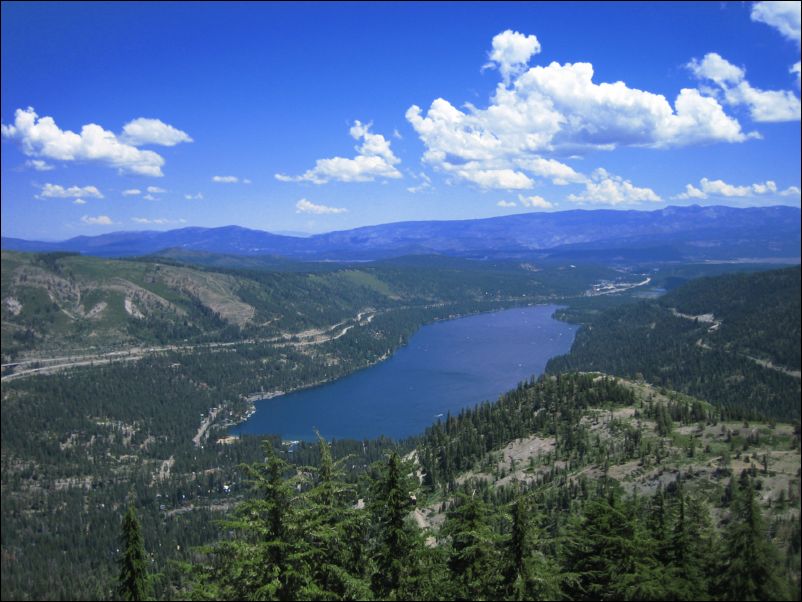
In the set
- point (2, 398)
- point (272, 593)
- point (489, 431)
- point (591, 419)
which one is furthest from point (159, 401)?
point (272, 593)

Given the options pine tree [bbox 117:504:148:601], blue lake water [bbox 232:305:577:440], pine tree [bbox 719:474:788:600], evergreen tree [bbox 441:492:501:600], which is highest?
pine tree [bbox 719:474:788:600]

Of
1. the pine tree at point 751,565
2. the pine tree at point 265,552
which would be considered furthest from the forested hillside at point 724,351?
the pine tree at point 265,552

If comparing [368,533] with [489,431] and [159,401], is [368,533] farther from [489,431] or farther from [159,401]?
[159,401]

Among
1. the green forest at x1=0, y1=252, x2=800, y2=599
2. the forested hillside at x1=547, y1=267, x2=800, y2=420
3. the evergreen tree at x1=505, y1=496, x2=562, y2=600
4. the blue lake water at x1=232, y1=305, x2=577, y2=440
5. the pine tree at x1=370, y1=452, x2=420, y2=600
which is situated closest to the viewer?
the green forest at x1=0, y1=252, x2=800, y2=599

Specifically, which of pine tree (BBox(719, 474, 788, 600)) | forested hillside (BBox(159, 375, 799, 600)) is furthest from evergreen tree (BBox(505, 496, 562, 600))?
pine tree (BBox(719, 474, 788, 600))

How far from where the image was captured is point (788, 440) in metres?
58.3

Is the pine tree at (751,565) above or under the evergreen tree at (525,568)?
above

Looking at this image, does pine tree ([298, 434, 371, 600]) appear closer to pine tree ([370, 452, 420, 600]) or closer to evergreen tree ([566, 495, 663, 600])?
pine tree ([370, 452, 420, 600])

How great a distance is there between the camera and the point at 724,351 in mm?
142250

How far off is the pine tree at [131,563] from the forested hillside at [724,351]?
263 ft

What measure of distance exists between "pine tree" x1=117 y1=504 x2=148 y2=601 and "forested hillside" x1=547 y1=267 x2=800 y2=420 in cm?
8016

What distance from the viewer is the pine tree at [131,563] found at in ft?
87.4

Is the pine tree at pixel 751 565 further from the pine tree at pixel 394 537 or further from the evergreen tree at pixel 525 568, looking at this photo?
the pine tree at pixel 394 537

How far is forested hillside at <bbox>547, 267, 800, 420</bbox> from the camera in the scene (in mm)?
101375
